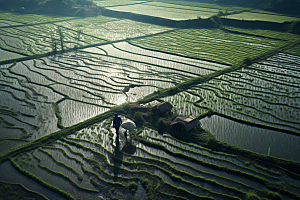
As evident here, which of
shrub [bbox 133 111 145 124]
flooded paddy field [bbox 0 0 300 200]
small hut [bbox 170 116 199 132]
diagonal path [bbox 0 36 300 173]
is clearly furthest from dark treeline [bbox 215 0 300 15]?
shrub [bbox 133 111 145 124]

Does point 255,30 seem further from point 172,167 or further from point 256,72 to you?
point 172,167

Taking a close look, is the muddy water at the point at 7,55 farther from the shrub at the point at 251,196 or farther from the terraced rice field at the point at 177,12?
the terraced rice field at the point at 177,12

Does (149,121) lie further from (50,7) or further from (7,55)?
(50,7)

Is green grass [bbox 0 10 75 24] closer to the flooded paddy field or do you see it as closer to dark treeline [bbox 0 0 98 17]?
dark treeline [bbox 0 0 98 17]

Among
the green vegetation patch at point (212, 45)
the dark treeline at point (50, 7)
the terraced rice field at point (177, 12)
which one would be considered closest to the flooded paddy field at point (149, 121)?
the green vegetation patch at point (212, 45)

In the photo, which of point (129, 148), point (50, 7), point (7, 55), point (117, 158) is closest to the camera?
point (117, 158)

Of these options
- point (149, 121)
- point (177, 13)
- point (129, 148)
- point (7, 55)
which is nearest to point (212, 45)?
point (149, 121)

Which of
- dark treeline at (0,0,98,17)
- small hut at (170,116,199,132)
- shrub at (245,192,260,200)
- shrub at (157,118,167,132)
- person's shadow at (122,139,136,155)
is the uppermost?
dark treeline at (0,0,98,17)

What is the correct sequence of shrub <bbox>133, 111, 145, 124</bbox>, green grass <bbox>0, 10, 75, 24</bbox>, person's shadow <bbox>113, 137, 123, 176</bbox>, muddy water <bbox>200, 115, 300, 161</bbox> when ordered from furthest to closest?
green grass <bbox>0, 10, 75, 24</bbox>
shrub <bbox>133, 111, 145, 124</bbox>
muddy water <bbox>200, 115, 300, 161</bbox>
person's shadow <bbox>113, 137, 123, 176</bbox>
